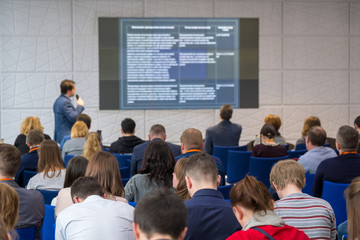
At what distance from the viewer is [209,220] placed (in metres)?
2.39

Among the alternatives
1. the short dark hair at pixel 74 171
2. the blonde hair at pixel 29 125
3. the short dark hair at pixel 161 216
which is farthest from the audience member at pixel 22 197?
the blonde hair at pixel 29 125

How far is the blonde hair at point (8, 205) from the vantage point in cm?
201

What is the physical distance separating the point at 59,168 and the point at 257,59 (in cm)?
609

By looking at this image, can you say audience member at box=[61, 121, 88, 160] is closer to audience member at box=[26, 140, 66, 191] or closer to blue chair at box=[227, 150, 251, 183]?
audience member at box=[26, 140, 66, 191]

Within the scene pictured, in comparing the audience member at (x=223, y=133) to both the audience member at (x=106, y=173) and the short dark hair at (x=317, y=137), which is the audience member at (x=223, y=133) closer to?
the short dark hair at (x=317, y=137)

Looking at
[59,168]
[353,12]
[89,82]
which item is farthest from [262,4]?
[59,168]

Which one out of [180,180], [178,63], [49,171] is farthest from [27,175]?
[178,63]

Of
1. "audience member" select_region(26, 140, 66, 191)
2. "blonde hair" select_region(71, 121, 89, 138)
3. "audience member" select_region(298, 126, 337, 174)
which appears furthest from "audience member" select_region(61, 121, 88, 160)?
"audience member" select_region(298, 126, 337, 174)

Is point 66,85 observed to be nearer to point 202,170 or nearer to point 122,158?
point 122,158

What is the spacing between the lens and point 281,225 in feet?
6.46

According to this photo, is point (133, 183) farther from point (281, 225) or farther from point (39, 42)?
point (39, 42)

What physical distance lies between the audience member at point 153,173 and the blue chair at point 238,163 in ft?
7.00

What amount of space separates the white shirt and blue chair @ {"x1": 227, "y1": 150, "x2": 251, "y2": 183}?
3468mm

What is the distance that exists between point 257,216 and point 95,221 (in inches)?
32.4
